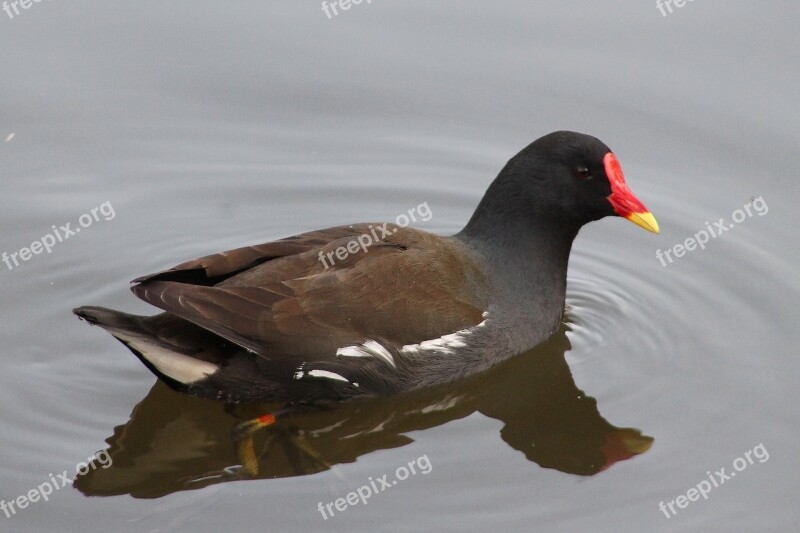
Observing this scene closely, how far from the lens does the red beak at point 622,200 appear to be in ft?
22.6

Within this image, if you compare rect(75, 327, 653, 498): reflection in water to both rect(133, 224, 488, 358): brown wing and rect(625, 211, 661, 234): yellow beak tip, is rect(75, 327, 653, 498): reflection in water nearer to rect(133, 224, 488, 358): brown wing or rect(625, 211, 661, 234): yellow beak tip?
rect(133, 224, 488, 358): brown wing

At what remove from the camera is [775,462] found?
6215mm

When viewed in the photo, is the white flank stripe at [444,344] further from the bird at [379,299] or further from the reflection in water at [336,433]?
the reflection in water at [336,433]

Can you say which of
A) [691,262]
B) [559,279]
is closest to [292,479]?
[559,279]

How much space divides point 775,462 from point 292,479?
2.33 metres

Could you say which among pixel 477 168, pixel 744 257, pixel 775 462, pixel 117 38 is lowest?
pixel 775 462

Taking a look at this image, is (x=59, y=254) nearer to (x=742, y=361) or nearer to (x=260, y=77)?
(x=260, y=77)

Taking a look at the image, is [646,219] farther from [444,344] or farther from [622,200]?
[444,344]

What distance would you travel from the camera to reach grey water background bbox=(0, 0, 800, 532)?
5.95 m

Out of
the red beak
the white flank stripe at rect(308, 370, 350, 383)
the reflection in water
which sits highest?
the red beak

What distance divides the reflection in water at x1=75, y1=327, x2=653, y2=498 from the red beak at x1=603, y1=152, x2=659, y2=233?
38.4 inches

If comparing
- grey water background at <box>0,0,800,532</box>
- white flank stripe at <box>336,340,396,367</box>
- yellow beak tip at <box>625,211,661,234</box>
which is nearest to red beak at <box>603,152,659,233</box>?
yellow beak tip at <box>625,211,661,234</box>

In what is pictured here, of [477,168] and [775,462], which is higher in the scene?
[477,168]

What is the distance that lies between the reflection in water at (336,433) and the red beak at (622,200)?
976 millimetres
